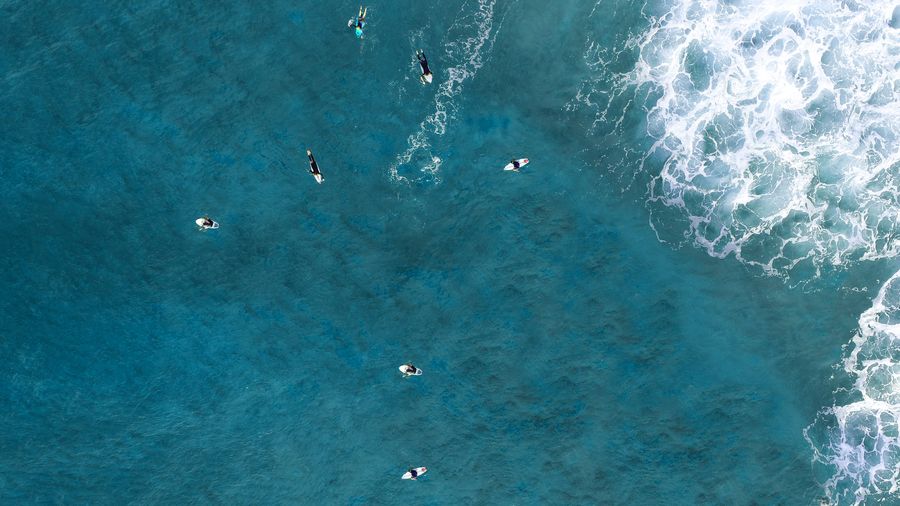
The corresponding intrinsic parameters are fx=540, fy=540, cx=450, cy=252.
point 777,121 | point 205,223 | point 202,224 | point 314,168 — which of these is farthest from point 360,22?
point 777,121

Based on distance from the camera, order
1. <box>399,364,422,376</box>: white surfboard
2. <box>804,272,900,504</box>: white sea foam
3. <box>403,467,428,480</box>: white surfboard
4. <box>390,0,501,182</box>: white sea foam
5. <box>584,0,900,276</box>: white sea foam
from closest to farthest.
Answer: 1. <box>399,364,422,376</box>: white surfboard
2. <box>403,467,428,480</box>: white surfboard
3. <box>390,0,501,182</box>: white sea foam
4. <box>584,0,900,276</box>: white sea foam
5. <box>804,272,900,504</box>: white sea foam

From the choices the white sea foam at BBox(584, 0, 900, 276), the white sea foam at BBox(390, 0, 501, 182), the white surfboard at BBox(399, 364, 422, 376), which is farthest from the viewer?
the white sea foam at BBox(584, 0, 900, 276)

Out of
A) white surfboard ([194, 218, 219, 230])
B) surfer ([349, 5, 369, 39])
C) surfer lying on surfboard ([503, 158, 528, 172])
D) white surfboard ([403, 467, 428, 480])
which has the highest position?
surfer ([349, 5, 369, 39])

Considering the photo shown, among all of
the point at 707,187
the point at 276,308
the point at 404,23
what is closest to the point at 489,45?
the point at 404,23

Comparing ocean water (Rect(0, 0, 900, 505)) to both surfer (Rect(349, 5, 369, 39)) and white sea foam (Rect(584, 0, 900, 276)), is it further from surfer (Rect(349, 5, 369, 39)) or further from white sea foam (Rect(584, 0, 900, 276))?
surfer (Rect(349, 5, 369, 39))

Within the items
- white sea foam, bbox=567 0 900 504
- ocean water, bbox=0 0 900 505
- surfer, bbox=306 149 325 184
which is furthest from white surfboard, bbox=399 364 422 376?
white sea foam, bbox=567 0 900 504

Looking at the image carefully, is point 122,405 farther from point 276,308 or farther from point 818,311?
point 818,311

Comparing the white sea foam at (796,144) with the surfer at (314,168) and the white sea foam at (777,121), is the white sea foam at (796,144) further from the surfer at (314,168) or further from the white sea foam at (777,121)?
the surfer at (314,168)
